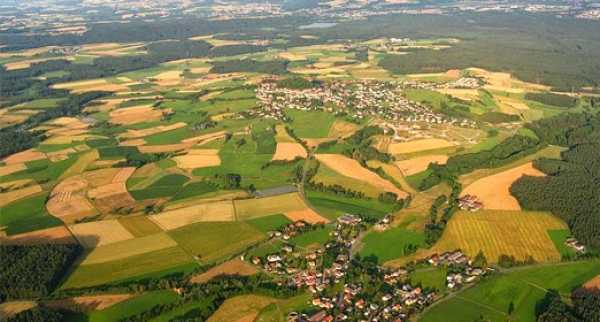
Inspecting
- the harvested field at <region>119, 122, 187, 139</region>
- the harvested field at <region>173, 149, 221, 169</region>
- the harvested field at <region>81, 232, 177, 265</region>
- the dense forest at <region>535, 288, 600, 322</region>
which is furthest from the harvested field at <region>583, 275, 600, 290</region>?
the harvested field at <region>119, 122, 187, 139</region>

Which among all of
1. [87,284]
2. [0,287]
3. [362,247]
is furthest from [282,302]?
[0,287]

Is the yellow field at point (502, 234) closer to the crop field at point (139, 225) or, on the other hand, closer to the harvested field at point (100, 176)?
the crop field at point (139, 225)

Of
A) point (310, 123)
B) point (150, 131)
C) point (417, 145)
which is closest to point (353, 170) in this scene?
point (417, 145)

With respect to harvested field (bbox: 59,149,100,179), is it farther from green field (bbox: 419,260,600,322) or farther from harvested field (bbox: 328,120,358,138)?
green field (bbox: 419,260,600,322)

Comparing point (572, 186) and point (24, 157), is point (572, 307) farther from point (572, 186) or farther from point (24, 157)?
point (24, 157)

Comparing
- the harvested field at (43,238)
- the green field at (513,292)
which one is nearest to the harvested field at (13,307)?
the harvested field at (43,238)

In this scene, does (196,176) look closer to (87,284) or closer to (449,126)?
(87,284)
